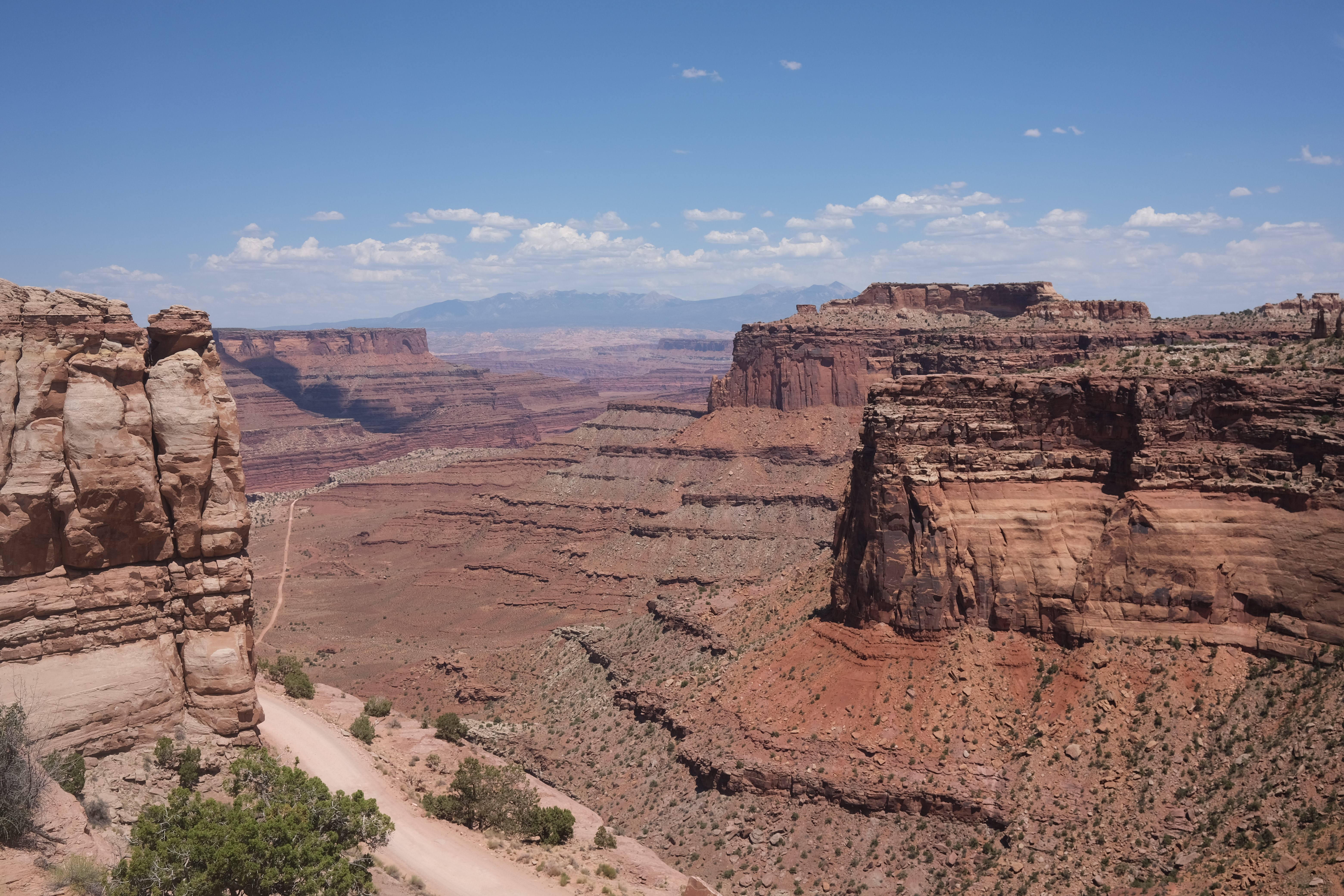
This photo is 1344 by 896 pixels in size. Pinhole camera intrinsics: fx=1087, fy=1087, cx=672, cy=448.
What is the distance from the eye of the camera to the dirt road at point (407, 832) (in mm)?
32250

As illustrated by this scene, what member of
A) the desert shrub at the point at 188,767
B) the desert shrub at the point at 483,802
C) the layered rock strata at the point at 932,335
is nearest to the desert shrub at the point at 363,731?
the desert shrub at the point at 483,802

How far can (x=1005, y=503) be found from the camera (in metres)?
43.3

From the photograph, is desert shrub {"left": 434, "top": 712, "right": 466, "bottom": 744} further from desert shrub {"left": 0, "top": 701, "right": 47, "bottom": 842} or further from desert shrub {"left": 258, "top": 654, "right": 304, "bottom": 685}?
desert shrub {"left": 0, "top": 701, "right": 47, "bottom": 842}

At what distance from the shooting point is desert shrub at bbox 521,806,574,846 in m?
38.2

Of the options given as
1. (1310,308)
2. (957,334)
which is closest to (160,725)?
(957,334)

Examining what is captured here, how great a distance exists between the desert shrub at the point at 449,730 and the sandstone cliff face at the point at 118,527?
17.9m

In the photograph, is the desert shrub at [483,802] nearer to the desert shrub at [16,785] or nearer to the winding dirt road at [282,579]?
the desert shrub at [16,785]

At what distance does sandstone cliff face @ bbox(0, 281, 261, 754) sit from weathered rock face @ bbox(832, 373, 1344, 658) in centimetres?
2559

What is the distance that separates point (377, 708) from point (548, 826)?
1238 centimetres

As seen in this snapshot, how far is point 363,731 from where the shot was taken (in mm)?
41156

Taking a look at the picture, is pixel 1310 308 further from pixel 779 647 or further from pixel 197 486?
pixel 197 486

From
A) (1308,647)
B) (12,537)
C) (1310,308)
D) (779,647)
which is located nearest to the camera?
(12,537)

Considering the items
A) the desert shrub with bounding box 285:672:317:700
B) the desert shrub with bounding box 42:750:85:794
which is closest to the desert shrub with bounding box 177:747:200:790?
the desert shrub with bounding box 42:750:85:794

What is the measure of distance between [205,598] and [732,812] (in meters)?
22.7
